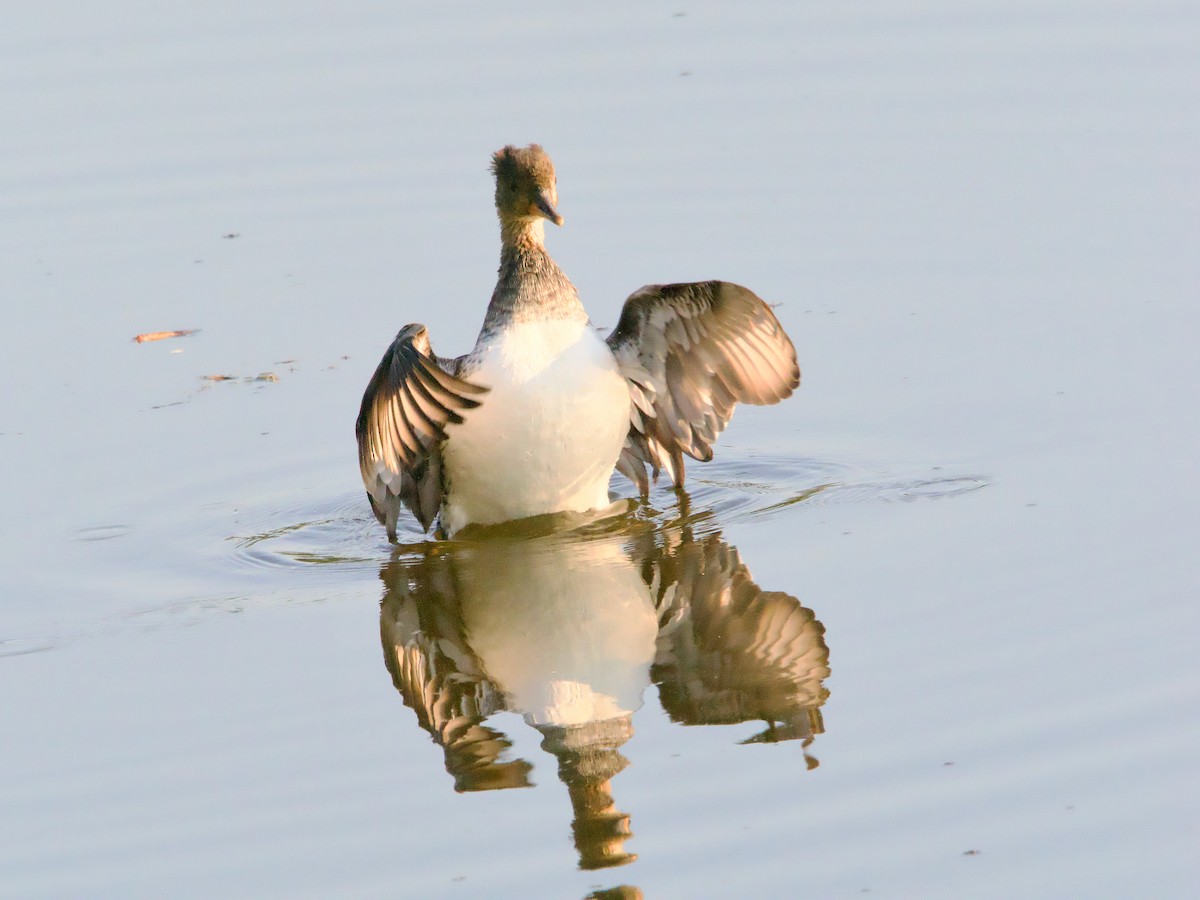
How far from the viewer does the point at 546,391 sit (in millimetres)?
7875

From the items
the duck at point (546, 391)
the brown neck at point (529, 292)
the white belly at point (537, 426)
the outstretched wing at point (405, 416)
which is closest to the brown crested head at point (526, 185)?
the duck at point (546, 391)

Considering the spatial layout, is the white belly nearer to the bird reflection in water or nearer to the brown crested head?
the bird reflection in water

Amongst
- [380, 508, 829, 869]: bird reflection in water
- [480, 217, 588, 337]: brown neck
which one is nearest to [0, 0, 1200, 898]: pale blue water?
[380, 508, 829, 869]: bird reflection in water

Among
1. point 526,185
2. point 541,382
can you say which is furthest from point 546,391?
point 526,185

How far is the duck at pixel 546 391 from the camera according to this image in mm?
7828

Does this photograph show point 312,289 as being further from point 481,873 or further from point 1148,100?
point 481,873

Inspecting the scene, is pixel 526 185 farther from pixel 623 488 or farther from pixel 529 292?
pixel 623 488

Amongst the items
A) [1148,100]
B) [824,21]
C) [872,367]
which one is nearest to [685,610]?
[872,367]

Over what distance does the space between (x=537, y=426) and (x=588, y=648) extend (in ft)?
4.30

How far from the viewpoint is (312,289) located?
37.1ft

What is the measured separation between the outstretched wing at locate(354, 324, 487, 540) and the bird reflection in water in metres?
0.35

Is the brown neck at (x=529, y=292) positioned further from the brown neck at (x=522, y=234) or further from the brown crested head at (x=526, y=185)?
the brown crested head at (x=526, y=185)

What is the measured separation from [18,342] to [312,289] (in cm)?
167

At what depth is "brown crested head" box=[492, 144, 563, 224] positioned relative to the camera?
8352 mm
